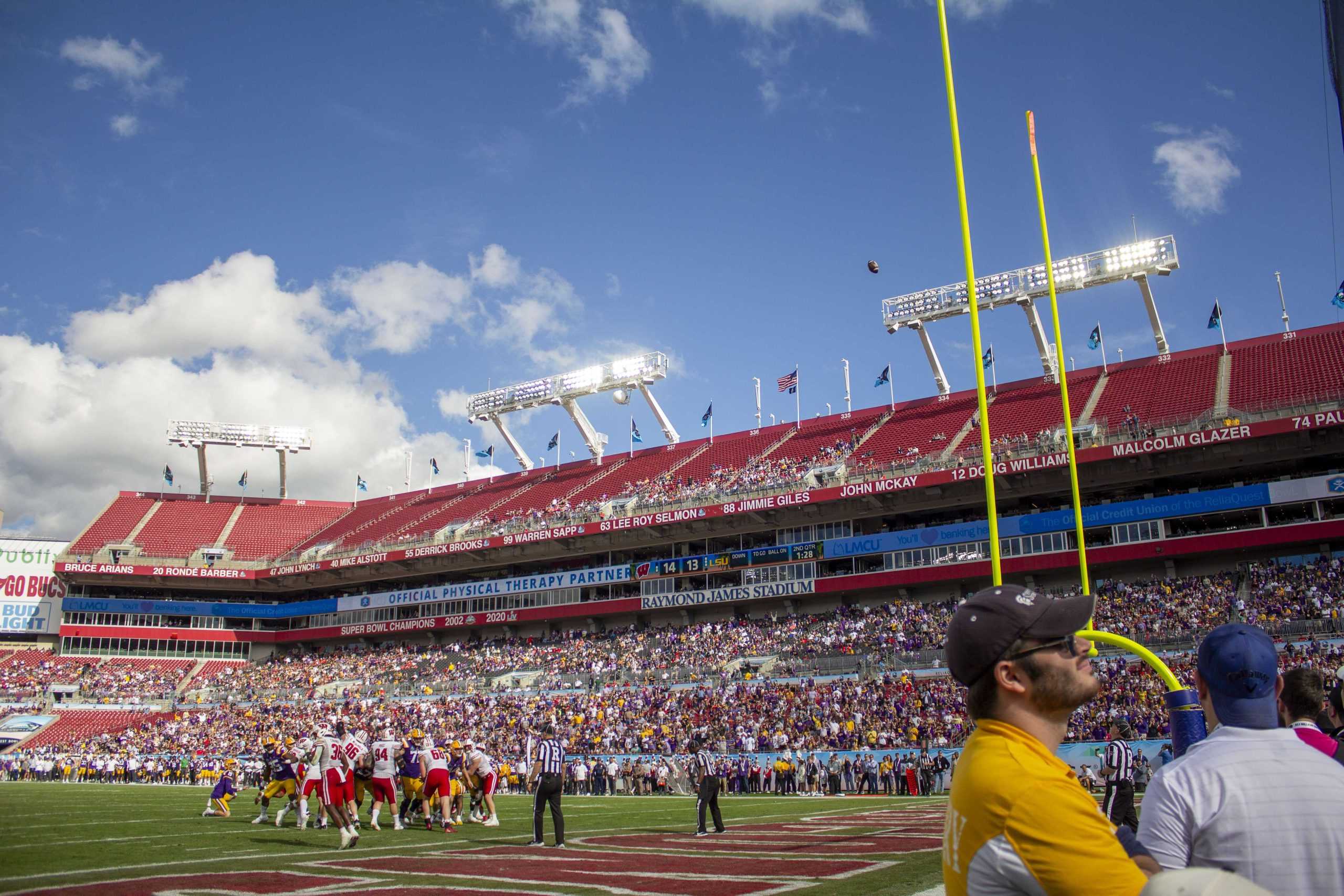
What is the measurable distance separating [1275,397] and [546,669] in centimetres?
3386

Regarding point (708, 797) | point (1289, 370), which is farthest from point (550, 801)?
point (1289, 370)

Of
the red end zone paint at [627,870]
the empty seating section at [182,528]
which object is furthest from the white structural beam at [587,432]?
the red end zone paint at [627,870]

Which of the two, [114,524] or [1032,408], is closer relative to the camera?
[1032,408]

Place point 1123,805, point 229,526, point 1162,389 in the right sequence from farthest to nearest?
point 229,526 < point 1162,389 < point 1123,805

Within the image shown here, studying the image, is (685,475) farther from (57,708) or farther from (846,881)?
(846,881)

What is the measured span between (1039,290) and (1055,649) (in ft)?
166

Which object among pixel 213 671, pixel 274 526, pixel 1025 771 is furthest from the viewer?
pixel 274 526

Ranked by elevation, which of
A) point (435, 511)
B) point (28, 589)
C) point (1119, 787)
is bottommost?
point (1119, 787)

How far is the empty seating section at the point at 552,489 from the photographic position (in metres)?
61.4

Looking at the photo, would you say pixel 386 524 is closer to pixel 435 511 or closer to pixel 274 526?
pixel 435 511

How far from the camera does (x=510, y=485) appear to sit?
67938mm

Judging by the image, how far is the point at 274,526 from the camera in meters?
72.1

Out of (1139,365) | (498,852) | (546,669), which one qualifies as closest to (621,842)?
(498,852)

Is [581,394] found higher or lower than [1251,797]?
higher
